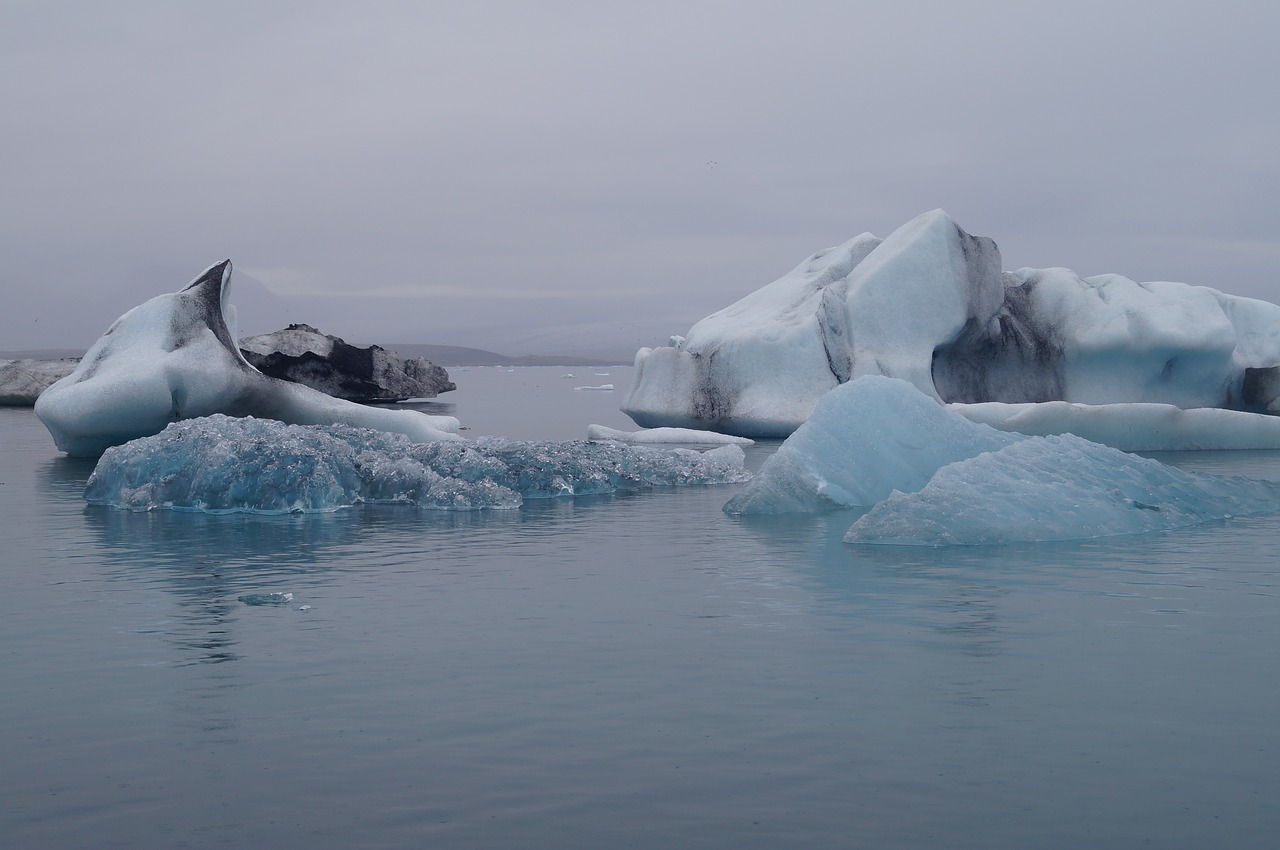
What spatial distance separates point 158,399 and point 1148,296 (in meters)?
15.1

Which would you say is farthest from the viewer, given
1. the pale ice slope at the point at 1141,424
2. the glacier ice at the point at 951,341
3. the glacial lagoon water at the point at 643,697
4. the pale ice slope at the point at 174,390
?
the glacier ice at the point at 951,341

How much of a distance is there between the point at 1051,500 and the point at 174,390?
34.7ft

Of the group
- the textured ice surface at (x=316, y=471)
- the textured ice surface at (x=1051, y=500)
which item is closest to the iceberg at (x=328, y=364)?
the textured ice surface at (x=316, y=471)

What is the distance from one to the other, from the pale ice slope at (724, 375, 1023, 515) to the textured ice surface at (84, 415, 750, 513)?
2.38m

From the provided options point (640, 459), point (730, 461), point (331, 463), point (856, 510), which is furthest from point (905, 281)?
point (331, 463)

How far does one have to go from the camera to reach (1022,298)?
2194 cm

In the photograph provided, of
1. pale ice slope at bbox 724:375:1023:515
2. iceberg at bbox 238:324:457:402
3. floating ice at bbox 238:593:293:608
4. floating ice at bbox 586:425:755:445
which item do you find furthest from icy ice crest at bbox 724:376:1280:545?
iceberg at bbox 238:324:457:402

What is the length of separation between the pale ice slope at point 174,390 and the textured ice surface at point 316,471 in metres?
2.53

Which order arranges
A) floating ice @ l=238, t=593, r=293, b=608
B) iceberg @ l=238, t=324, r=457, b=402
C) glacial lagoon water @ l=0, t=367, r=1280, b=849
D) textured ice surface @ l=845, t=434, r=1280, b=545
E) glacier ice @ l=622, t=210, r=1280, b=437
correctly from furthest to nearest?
iceberg @ l=238, t=324, r=457, b=402, glacier ice @ l=622, t=210, r=1280, b=437, textured ice surface @ l=845, t=434, r=1280, b=545, floating ice @ l=238, t=593, r=293, b=608, glacial lagoon water @ l=0, t=367, r=1280, b=849

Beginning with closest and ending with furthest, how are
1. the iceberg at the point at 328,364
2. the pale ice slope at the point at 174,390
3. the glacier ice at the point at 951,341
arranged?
the pale ice slope at the point at 174,390 < the glacier ice at the point at 951,341 < the iceberg at the point at 328,364

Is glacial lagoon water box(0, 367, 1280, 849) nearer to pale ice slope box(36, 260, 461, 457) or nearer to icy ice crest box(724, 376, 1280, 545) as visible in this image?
icy ice crest box(724, 376, 1280, 545)

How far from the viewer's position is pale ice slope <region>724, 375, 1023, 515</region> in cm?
1093

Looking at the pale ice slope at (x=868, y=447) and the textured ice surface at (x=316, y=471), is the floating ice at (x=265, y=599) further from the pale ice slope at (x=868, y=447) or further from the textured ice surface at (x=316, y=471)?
the pale ice slope at (x=868, y=447)

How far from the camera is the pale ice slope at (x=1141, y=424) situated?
16875mm
